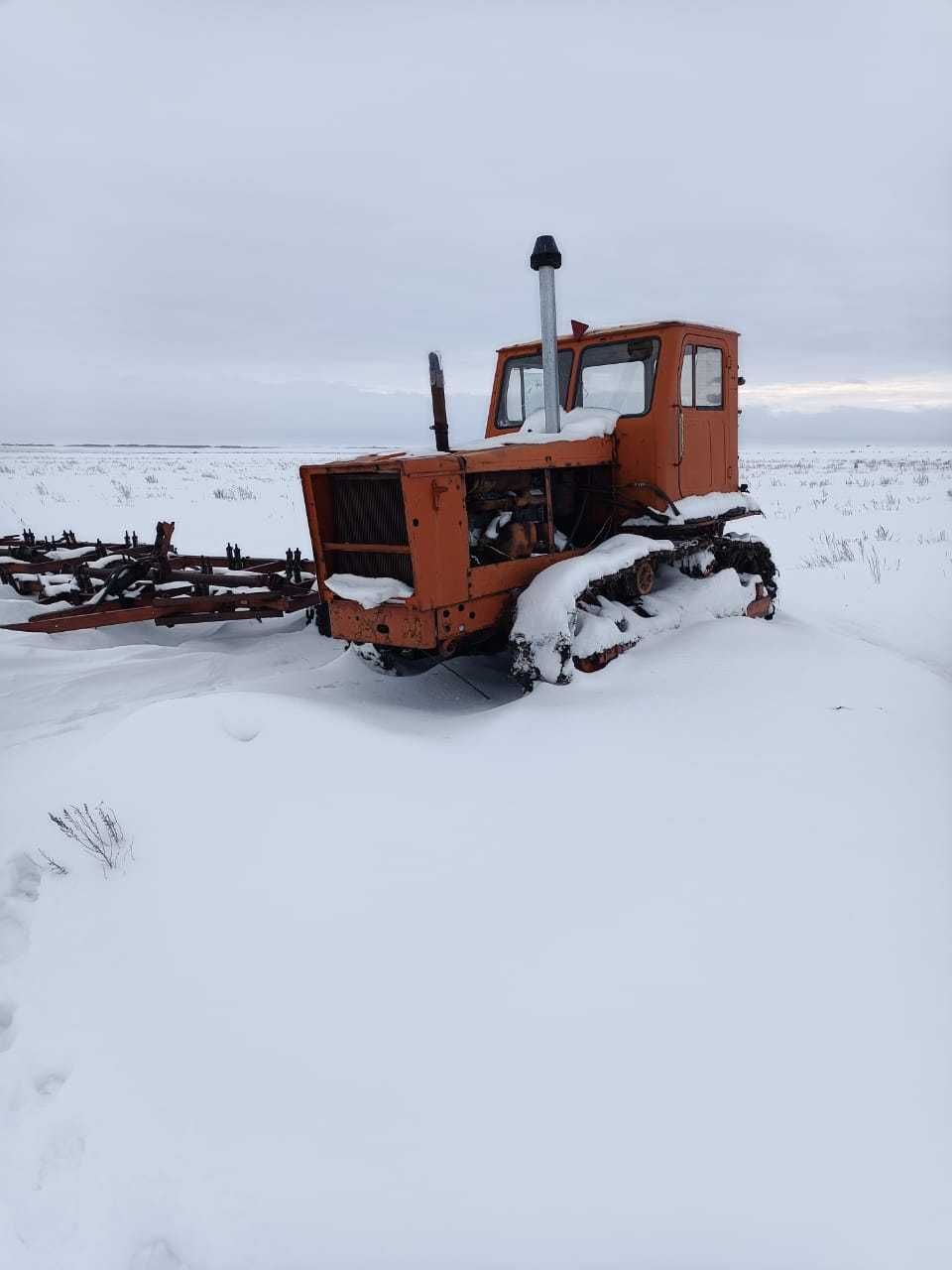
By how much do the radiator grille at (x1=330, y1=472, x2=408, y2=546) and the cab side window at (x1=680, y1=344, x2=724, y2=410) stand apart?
2858 mm

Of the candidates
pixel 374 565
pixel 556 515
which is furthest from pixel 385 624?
pixel 556 515

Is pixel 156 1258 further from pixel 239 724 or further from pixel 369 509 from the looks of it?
pixel 369 509

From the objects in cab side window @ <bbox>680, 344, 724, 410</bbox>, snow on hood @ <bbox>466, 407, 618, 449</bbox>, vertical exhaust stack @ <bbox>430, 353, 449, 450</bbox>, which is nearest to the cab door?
cab side window @ <bbox>680, 344, 724, 410</bbox>

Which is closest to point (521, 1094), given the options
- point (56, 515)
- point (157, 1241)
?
point (157, 1241)

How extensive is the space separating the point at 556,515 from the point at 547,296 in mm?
1689

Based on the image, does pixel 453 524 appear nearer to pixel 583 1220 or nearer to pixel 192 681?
pixel 192 681

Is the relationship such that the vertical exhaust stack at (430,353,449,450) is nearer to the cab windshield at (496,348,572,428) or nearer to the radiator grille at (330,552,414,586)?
the radiator grille at (330,552,414,586)

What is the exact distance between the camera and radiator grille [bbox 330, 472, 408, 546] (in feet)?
16.3

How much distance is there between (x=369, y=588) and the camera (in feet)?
16.7

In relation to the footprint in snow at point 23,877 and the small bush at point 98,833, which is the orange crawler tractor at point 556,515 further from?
the footprint in snow at point 23,877

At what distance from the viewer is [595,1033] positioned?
8.13ft

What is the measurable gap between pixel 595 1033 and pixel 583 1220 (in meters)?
0.52

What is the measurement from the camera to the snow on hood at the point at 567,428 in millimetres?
6008

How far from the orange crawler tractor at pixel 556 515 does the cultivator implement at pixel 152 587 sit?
1468 millimetres
